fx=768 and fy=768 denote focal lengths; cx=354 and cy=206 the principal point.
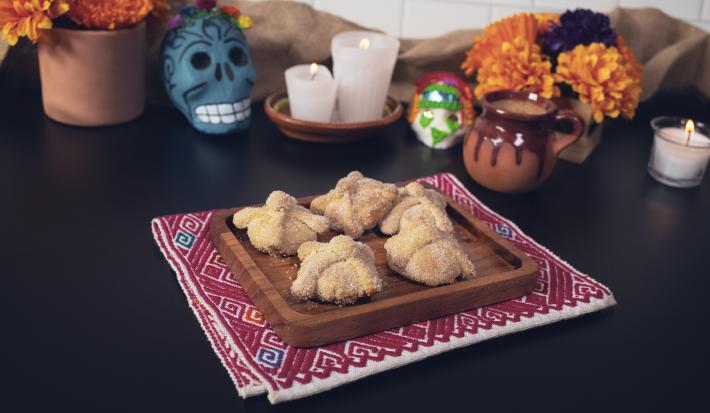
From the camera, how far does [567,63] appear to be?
1343 millimetres

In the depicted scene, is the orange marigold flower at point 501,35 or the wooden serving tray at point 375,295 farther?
the orange marigold flower at point 501,35

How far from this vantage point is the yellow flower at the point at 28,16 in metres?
1.21

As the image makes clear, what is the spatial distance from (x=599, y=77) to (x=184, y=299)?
821mm

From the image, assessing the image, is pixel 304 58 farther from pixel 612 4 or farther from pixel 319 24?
pixel 612 4

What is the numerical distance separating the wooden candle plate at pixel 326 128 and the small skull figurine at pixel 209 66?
7 centimetres

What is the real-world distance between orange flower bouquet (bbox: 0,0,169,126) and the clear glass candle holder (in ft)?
2.99

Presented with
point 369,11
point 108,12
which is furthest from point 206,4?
point 369,11

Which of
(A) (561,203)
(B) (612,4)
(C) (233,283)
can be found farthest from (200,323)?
(B) (612,4)

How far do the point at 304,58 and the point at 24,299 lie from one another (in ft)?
2.71

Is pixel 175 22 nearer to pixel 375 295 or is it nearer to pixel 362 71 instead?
pixel 362 71

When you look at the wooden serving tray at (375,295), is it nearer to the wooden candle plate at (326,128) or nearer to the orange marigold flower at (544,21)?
the wooden candle plate at (326,128)

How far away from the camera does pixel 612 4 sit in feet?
5.49

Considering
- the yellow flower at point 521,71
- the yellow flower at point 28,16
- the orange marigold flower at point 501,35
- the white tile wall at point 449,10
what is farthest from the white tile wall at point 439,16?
the yellow flower at point 28,16

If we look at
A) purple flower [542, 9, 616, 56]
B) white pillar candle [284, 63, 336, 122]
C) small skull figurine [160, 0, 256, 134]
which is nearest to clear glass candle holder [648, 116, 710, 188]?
purple flower [542, 9, 616, 56]
